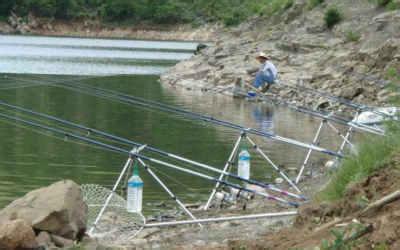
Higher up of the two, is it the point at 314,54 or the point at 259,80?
the point at 259,80

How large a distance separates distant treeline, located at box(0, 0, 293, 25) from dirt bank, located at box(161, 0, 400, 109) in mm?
91329

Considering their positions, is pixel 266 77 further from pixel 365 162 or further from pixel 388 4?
pixel 388 4

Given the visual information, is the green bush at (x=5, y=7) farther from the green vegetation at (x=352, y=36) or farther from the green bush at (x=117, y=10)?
the green vegetation at (x=352, y=36)

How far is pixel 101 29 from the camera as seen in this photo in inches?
5969

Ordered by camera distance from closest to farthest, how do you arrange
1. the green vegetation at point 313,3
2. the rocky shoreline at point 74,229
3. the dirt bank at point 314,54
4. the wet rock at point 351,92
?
the rocky shoreline at point 74,229
the wet rock at point 351,92
the dirt bank at point 314,54
the green vegetation at point 313,3

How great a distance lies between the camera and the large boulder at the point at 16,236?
1075 centimetres

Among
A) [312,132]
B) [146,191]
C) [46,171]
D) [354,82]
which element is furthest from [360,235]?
[354,82]

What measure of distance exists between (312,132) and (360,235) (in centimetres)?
2197

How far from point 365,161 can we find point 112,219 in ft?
14.4

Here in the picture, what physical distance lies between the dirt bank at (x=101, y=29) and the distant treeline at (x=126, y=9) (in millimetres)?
1058

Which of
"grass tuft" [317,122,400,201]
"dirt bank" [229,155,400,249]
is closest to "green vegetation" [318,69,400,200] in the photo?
"grass tuft" [317,122,400,201]

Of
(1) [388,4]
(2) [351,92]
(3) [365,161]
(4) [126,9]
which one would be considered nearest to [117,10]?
(4) [126,9]

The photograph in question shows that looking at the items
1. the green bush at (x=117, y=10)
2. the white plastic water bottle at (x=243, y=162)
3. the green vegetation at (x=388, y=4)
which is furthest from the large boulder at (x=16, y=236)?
the green bush at (x=117, y=10)

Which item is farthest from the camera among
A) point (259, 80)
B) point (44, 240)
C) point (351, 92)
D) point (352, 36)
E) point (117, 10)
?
point (117, 10)
